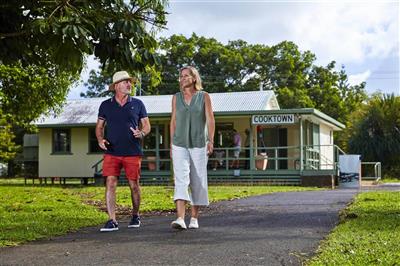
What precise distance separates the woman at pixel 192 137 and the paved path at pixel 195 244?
1.39 ft

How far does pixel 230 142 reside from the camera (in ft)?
90.3

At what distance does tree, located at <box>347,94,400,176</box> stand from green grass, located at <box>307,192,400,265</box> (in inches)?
954

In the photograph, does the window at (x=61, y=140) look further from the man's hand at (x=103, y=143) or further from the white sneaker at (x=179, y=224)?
the white sneaker at (x=179, y=224)

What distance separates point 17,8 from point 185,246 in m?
4.81

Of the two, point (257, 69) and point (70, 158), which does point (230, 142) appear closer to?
point (70, 158)

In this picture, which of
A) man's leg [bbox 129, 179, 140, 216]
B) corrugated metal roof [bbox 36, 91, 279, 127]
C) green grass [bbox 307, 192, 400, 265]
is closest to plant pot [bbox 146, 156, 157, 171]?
corrugated metal roof [bbox 36, 91, 279, 127]

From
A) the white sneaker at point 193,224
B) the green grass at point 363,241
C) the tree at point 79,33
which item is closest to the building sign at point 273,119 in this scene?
the green grass at point 363,241

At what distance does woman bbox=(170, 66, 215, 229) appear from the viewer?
7031mm

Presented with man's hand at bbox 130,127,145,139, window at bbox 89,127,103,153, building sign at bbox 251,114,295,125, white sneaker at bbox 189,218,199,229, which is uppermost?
building sign at bbox 251,114,295,125

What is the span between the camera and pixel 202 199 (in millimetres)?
7098

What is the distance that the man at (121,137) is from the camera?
7.32m

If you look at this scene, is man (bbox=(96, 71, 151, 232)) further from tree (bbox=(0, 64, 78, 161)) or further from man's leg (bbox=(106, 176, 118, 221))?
tree (bbox=(0, 64, 78, 161))

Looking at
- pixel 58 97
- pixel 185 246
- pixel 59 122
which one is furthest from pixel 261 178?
pixel 185 246

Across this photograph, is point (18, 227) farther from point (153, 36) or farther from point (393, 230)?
point (393, 230)
